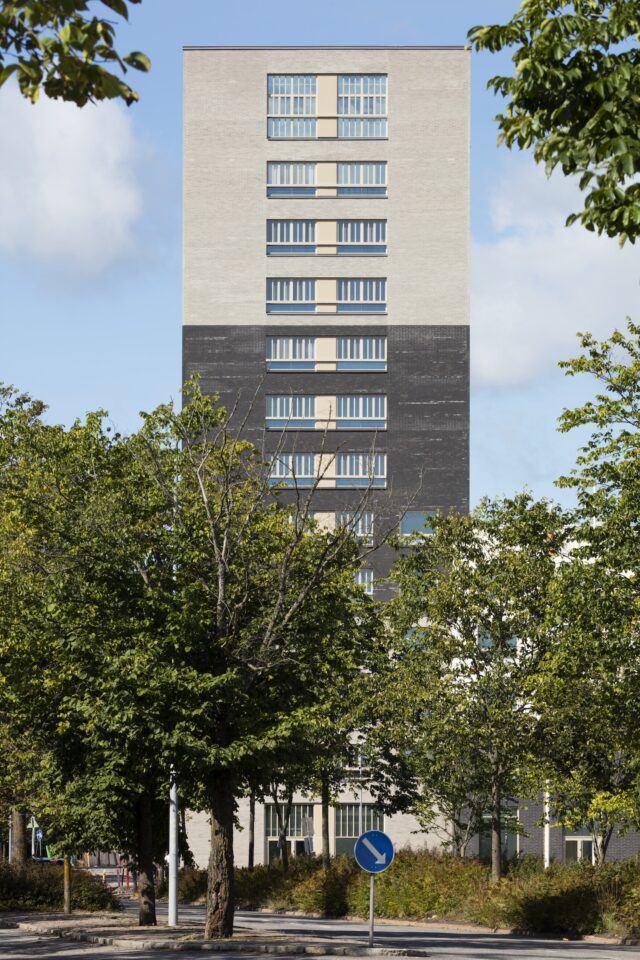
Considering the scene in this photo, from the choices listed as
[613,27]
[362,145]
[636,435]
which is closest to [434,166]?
[362,145]

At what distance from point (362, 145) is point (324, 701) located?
214 feet

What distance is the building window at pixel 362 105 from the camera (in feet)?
288

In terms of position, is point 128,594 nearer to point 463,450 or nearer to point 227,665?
point 227,665

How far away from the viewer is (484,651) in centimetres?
4203

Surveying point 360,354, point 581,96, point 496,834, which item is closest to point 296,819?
point 360,354

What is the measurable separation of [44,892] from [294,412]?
151 feet

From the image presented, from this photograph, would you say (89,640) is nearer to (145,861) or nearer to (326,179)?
(145,861)

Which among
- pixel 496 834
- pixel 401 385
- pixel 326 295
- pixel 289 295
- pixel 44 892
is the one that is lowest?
pixel 44 892

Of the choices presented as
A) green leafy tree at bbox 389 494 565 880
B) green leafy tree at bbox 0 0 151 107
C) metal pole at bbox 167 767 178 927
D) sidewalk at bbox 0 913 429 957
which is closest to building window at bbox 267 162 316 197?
green leafy tree at bbox 389 494 565 880

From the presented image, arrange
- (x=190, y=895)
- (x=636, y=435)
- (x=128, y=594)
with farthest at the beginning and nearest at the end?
(x=190, y=895) → (x=636, y=435) → (x=128, y=594)

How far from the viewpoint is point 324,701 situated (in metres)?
27.0

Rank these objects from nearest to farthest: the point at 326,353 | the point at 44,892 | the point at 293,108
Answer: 1. the point at 44,892
2. the point at 326,353
3. the point at 293,108

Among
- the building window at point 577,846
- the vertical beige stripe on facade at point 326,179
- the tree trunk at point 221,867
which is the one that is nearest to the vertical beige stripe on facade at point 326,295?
the vertical beige stripe on facade at point 326,179

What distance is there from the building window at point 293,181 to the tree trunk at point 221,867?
2561 inches
